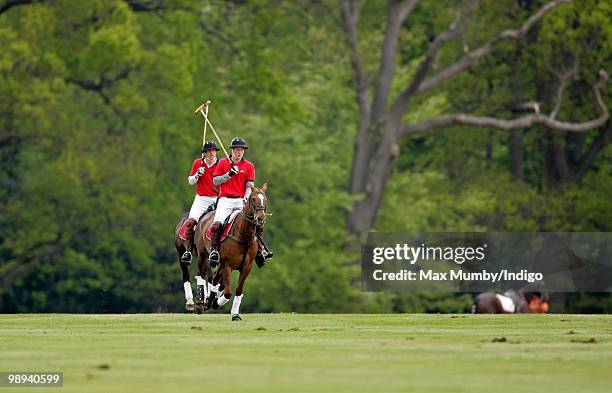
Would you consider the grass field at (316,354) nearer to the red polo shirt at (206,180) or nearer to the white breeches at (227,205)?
the white breeches at (227,205)

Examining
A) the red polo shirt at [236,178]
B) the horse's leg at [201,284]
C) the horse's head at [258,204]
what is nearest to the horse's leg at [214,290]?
the horse's leg at [201,284]

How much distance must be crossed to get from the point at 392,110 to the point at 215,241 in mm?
29521

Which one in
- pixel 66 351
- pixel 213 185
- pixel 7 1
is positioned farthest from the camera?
pixel 7 1

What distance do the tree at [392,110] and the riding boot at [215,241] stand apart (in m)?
28.1

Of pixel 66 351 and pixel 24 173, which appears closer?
pixel 66 351

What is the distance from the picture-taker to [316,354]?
19.5 m

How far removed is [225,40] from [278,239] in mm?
6668

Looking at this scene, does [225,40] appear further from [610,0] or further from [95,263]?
[610,0]

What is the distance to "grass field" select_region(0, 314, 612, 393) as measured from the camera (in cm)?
1608

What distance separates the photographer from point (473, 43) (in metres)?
59.3

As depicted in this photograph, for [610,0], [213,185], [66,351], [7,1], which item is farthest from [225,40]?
[66,351]

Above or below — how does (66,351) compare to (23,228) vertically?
below

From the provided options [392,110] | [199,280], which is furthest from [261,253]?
[392,110]

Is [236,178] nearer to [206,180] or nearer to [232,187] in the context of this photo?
[232,187]
